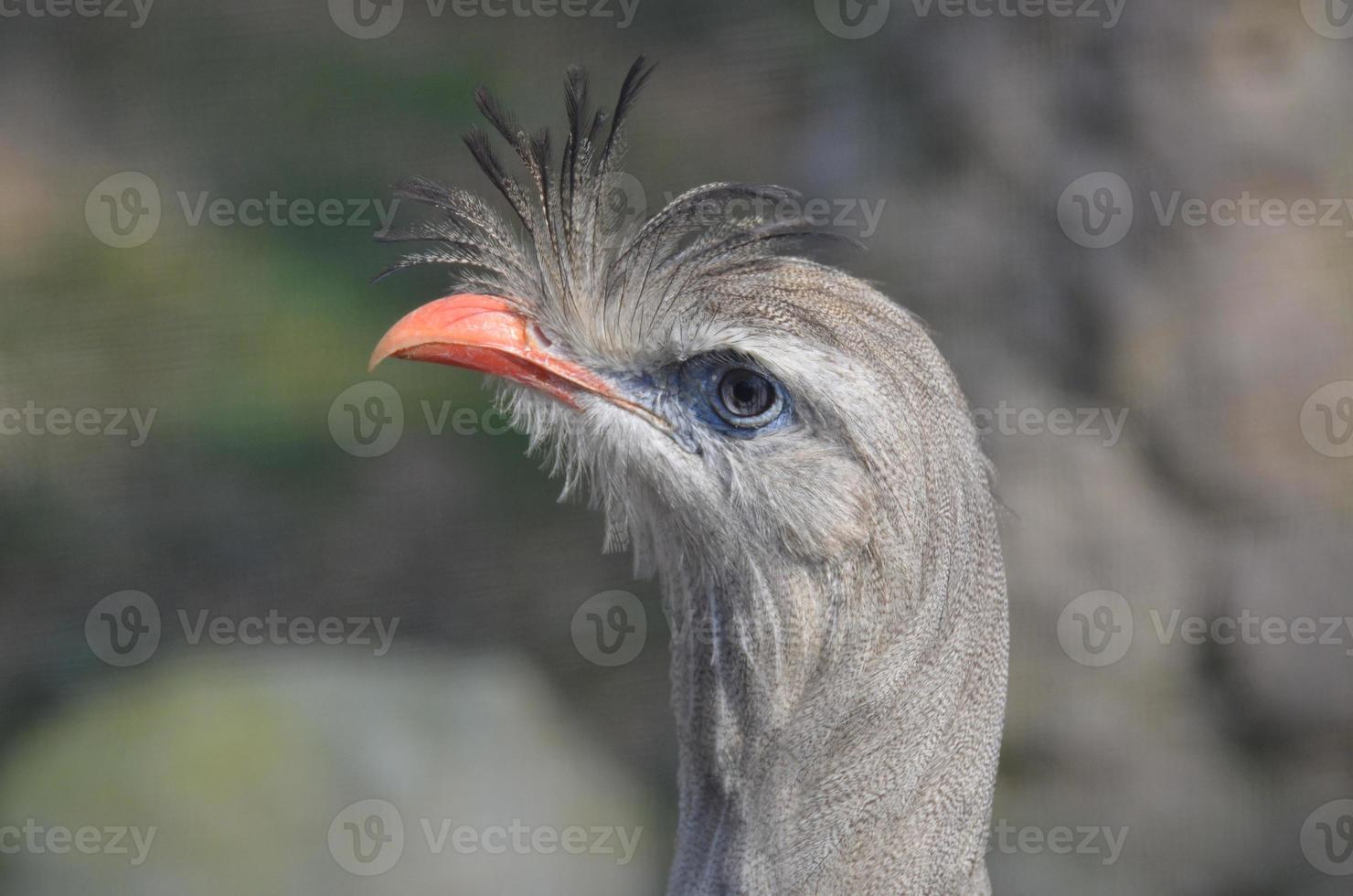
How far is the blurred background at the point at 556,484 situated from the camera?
10.5 ft

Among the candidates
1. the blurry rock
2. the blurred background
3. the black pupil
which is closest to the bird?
the black pupil

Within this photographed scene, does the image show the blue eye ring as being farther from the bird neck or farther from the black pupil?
the bird neck

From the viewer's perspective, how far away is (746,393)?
147cm

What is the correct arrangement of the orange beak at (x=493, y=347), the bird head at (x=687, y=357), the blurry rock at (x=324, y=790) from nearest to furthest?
the bird head at (x=687, y=357), the orange beak at (x=493, y=347), the blurry rock at (x=324, y=790)

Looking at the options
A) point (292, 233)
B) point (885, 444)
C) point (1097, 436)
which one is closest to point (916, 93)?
point (1097, 436)

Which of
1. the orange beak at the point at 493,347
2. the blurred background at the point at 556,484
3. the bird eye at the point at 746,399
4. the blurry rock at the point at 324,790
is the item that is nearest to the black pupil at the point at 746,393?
the bird eye at the point at 746,399

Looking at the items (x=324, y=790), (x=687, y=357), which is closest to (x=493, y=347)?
(x=687, y=357)

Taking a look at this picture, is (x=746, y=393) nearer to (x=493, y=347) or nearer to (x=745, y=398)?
(x=745, y=398)

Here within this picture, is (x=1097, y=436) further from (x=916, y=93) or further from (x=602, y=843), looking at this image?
(x=602, y=843)

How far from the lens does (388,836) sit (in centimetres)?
323

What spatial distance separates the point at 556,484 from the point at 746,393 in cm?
253

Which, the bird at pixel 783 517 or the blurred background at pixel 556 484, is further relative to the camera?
the blurred background at pixel 556 484

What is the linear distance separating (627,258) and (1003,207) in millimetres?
2078

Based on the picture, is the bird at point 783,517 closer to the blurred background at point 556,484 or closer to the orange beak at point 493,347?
the orange beak at point 493,347
